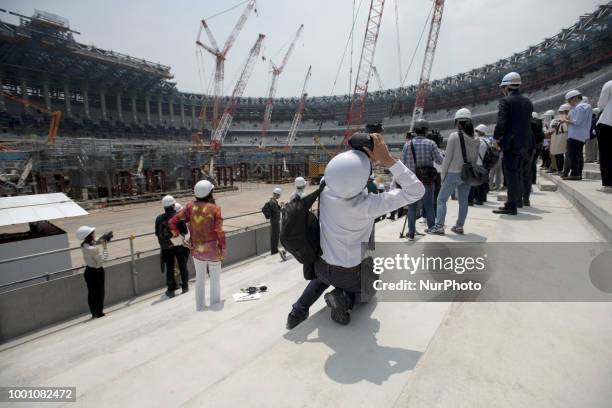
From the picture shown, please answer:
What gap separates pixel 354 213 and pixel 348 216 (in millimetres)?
47

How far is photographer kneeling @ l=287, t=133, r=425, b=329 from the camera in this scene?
1.80 meters

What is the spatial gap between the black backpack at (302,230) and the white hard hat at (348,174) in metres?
0.22

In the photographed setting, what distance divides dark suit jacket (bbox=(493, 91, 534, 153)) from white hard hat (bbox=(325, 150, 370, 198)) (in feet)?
9.02

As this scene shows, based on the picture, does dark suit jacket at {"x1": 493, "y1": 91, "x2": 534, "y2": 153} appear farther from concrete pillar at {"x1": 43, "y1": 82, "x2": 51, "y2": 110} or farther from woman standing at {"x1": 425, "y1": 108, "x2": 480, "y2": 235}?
concrete pillar at {"x1": 43, "y1": 82, "x2": 51, "y2": 110}

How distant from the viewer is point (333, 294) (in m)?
1.92

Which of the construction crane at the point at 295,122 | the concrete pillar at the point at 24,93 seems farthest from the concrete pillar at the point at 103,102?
the construction crane at the point at 295,122

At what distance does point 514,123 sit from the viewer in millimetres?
3621

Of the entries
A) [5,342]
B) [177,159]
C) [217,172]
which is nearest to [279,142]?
[217,172]

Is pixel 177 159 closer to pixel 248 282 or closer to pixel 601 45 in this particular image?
pixel 248 282

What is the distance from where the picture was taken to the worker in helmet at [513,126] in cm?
353

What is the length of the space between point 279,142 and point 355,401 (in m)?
78.3

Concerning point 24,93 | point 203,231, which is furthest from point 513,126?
point 24,93

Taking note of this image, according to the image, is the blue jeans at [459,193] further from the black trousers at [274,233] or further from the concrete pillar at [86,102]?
the concrete pillar at [86,102]

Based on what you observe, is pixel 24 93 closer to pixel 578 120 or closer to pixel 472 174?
pixel 472 174
